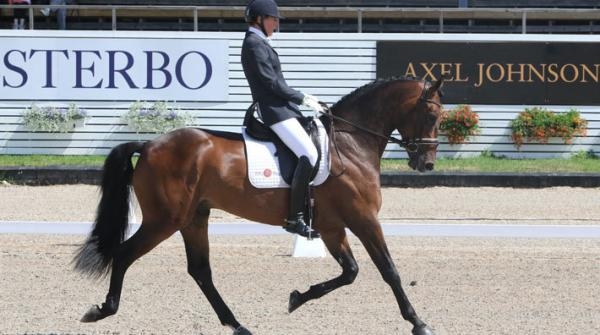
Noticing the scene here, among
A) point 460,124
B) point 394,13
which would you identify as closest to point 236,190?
point 460,124

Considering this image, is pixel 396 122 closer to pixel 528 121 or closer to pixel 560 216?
pixel 560 216

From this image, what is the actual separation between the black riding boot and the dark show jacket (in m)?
0.37

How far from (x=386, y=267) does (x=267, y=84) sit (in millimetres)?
1484

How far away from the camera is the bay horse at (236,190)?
759 cm

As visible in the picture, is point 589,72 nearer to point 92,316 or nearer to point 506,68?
point 506,68

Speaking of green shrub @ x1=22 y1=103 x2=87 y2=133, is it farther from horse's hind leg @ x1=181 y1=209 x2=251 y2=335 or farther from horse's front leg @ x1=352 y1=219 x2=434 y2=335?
horse's front leg @ x1=352 y1=219 x2=434 y2=335

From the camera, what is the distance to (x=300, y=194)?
7.55 meters

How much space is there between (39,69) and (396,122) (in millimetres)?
13525

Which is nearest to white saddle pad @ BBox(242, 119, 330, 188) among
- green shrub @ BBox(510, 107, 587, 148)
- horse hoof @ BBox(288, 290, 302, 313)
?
horse hoof @ BBox(288, 290, 302, 313)

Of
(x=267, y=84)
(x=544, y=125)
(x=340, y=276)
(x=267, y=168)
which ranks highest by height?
(x=267, y=84)

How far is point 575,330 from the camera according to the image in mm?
7555

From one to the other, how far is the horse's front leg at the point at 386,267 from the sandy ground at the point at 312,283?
1.03 feet

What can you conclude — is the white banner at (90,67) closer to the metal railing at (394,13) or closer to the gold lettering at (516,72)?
the metal railing at (394,13)

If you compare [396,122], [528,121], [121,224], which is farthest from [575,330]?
[528,121]
